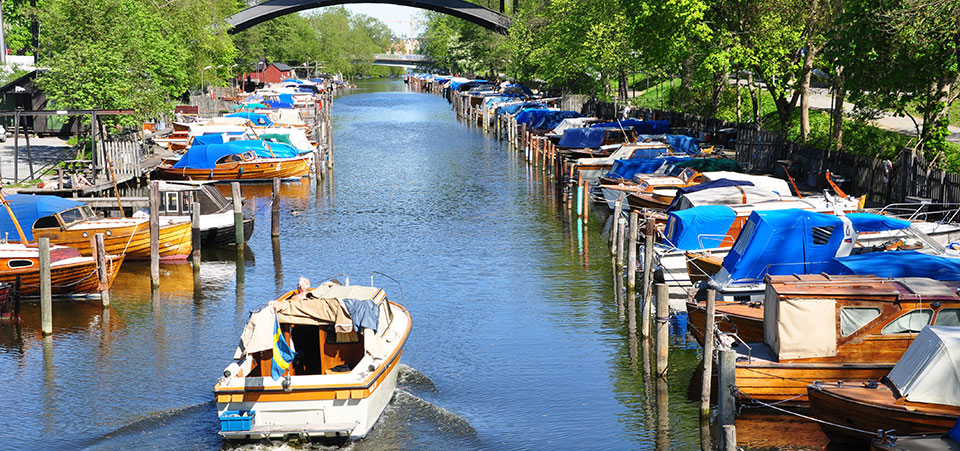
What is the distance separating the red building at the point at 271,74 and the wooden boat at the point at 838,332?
129 m

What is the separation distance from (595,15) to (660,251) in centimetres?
5116

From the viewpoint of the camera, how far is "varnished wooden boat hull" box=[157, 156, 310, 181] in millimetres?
51391

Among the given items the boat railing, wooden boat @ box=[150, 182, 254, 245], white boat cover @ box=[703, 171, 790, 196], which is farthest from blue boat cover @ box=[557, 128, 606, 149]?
wooden boat @ box=[150, 182, 254, 245]

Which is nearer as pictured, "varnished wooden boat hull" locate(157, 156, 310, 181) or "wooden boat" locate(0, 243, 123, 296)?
"wooden boat" locate(0, 243, 123, 296)

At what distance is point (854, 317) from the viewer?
20.0 meters

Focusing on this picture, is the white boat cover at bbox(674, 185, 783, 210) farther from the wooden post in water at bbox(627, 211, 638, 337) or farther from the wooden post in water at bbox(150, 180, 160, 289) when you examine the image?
the wooden post in water at bbox(150, 180, 160, 289)

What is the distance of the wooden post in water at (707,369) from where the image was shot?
19.5 meters

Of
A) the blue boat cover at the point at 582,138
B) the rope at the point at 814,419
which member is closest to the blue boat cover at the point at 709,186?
the rope at the point at 814,419

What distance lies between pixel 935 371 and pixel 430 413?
997 cm

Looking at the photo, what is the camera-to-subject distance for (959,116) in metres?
55.4

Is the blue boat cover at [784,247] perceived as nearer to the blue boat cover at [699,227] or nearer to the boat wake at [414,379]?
the blue boat cover at [699,227]

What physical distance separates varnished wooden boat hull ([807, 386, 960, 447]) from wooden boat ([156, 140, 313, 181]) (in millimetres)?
38999

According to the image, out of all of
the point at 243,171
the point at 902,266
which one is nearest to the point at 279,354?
the point at 902,266

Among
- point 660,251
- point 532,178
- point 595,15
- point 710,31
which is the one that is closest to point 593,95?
point 595,15
